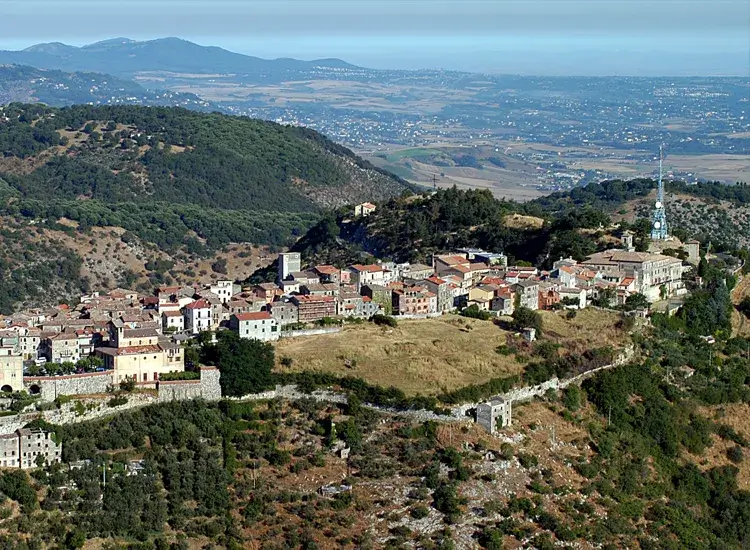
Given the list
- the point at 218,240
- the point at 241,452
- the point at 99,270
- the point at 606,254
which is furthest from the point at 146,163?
the point at 241,452

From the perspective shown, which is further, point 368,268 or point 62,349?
point 368,268

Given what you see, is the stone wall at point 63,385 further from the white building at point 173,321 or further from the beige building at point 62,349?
the white building at point 173,321

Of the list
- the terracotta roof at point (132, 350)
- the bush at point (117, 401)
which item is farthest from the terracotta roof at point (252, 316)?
the bush at point (117, 401)

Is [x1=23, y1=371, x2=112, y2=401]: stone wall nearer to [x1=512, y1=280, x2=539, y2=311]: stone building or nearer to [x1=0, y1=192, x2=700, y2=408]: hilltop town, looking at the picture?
[x1=0, y1=192, x2=700, y2=408]: hilltop town

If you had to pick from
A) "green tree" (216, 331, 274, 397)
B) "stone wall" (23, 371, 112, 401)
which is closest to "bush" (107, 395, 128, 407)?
"stone wall" (23, 371, 112, 401)

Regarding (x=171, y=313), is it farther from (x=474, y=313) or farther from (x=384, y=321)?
(x=474, y=313)

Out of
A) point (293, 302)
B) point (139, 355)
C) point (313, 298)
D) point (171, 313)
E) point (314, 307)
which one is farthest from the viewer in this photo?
point (313, 298)

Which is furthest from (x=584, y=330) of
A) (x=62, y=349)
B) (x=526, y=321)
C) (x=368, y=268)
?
(x=62, y=349)
